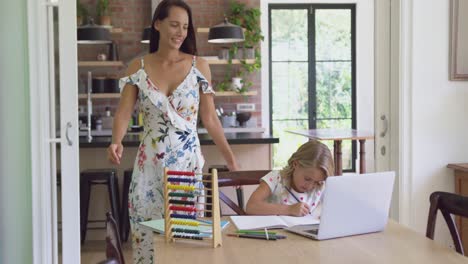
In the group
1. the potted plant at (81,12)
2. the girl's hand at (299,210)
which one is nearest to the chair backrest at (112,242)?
the girl's hand at (299,210)

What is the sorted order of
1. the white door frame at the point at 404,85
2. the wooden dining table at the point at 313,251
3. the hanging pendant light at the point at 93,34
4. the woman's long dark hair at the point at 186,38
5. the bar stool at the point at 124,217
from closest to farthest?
the wooden dining table at the point at 313,251, the woman's long dark hair at the point at 186,38, the white door frame at the point at 404,85, the bar stool at the point at 124,217, the hanging pendant light at the point at 93,34

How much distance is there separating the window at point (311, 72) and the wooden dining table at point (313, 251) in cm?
672

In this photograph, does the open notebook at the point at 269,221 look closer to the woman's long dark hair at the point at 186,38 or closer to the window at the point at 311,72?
the woman's long dark hair at the point at 186,38

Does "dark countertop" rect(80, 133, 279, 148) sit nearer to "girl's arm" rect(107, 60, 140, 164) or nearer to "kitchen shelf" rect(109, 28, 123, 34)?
"girl's arm" rect(107, 60, 140, 164)

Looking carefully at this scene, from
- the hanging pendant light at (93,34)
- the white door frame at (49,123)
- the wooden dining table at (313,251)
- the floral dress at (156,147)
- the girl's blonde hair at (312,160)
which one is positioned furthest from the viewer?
the hanging pendant light at (93,34)

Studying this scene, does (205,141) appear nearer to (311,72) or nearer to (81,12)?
(81,12)

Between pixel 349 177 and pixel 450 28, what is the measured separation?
2.24 meters

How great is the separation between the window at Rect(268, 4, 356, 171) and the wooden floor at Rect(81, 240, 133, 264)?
3866 mm

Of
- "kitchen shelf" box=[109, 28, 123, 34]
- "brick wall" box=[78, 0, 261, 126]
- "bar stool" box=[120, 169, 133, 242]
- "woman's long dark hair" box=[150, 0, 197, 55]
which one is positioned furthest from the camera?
"brick wall" box=[78, 0, 261, 126]

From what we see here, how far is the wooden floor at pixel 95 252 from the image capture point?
176 inches

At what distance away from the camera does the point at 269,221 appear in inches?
76.1

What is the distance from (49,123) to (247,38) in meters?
4.33

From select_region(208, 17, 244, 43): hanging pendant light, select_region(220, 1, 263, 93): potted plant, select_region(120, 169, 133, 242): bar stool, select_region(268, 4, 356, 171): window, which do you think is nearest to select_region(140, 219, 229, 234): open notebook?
select_region(120, 169, 133, 242): bar stool

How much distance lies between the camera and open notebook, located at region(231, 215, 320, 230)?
1876 millimetres
